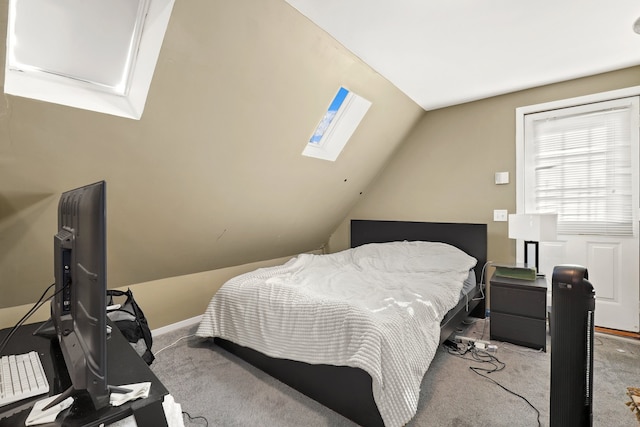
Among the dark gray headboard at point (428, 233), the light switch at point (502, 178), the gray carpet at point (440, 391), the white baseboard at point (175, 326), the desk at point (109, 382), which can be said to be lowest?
the gray carpet at point (440, 391)

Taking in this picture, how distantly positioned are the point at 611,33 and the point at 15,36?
359 cm

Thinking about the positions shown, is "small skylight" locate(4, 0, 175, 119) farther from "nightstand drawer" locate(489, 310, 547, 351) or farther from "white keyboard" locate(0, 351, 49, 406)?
"nightstand drawer" locate(489, 310, 547, 351)

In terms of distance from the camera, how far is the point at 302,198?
3.54 m

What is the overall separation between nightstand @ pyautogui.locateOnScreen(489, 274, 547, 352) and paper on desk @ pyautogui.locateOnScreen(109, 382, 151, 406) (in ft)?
8.92

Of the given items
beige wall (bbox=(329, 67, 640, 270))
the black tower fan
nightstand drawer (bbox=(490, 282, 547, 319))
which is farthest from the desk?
beige wall (bbox=(329, 67, 640, 270))

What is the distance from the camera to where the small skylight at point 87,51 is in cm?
161

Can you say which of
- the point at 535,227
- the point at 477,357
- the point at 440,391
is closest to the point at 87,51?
the point at 440,391

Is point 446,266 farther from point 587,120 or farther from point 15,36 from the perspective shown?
point 15,36

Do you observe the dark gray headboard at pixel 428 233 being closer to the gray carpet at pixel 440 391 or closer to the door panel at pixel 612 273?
the door panel at pixel 612 273

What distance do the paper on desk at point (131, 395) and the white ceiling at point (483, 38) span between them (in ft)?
6.44

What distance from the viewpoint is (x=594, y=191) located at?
9.64 ft

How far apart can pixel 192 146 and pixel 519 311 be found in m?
2.84

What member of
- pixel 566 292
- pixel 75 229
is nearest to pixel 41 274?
pixel 75 229

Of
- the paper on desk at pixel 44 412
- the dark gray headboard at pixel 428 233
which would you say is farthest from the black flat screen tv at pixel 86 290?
the dark gray headboard at pixel 428 233
